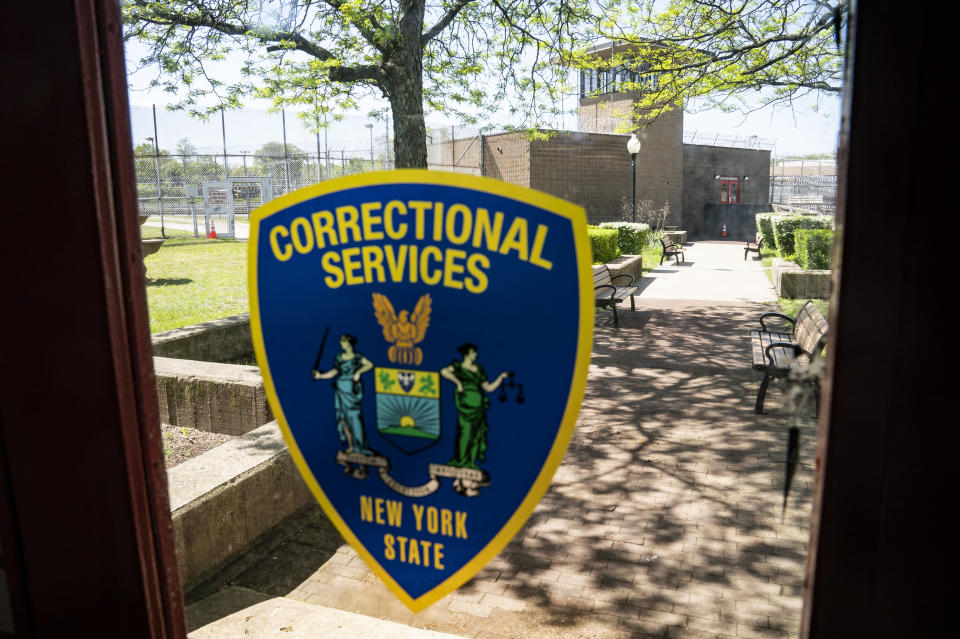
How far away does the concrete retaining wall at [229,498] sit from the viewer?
10.5 feet

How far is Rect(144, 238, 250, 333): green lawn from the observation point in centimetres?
183

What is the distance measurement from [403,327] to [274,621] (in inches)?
77.6

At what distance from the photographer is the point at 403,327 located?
147 centimetres

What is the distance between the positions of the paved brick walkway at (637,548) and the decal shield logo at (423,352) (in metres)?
0.27

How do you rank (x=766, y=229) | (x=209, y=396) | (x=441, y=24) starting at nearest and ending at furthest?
1. (x=441, y=24)
2. (x=209, y=396)
3. (x=766, y=229)

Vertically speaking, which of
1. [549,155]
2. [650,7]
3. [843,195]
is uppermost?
[650,7]

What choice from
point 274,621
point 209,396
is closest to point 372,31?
point 274,621

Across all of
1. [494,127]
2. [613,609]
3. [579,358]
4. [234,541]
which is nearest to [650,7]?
[494,127]

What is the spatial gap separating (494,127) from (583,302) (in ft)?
2.20

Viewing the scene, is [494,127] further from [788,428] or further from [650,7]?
[788,428]

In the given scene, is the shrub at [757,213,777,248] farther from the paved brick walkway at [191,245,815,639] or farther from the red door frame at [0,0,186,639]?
the red door frame at [0,0,186,639]

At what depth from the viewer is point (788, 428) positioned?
1514 mm

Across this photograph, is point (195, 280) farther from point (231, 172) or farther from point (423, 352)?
point (423, 352)

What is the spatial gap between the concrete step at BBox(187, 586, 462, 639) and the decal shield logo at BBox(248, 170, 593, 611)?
106 centimetres
